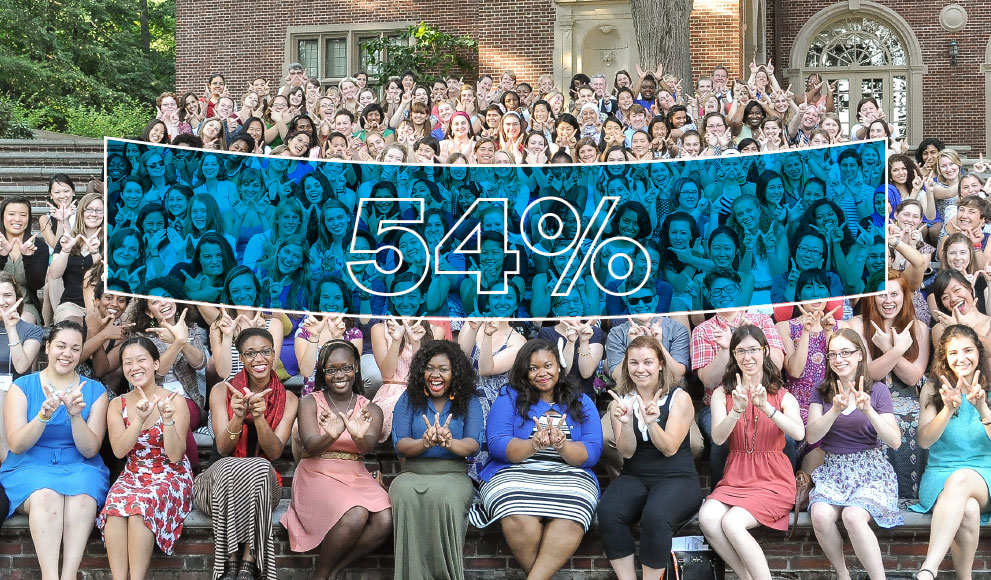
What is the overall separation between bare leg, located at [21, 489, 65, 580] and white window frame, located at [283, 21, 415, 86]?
55.2ft

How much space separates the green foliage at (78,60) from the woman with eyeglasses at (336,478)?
19.0m

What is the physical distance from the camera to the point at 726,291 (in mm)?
6824

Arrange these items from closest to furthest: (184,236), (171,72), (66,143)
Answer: (184,236) < (66,143) < (171,72)

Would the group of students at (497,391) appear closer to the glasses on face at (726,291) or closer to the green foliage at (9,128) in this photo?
the glasses on face at (726,291)

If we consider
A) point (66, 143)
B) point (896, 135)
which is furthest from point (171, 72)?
point (896, 135)

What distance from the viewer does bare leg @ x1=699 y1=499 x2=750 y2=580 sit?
6051 millimetres

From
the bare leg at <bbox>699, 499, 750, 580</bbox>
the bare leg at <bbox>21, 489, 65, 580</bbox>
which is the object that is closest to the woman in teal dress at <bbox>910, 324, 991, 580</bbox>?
the bare leg at <bbox>699, 499, 750, 580</bbox>

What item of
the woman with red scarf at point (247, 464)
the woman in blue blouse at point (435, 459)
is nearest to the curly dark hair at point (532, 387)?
the woman in blue blouse at point (435, 459)

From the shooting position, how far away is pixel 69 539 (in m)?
6.19

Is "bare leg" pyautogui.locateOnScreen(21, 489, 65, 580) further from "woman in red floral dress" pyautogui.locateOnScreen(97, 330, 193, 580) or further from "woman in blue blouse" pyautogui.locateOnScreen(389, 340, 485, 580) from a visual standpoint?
"woman in blue blouse" pyautogui.locateOnScreen(389, 340, 485, 580)

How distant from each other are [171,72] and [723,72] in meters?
21.3

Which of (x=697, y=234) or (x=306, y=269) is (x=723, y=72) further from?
(x=306, y=269)

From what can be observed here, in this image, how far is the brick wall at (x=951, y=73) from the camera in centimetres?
2256

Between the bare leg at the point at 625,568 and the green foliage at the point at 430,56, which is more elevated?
the green foliage at the point at 430,56
